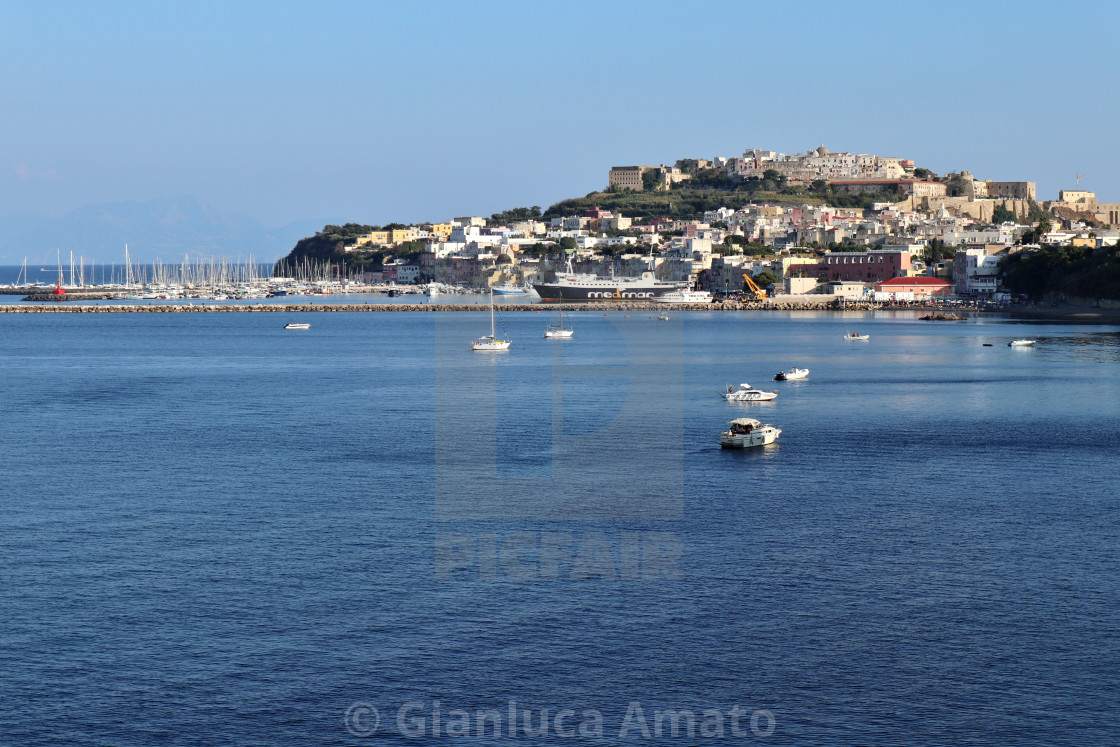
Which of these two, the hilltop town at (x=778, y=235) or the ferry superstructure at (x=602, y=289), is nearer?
the hilltop town at (x=778, y=235)

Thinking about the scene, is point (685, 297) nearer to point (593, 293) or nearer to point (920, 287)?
point (593, 293)

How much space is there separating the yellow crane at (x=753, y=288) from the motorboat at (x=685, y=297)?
356 centimetres

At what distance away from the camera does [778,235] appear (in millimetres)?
119875

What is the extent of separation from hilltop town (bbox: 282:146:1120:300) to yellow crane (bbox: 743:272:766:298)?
0.84 m

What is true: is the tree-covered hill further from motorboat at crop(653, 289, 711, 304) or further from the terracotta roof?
motorboat at crop(653, 289, 711, 304)

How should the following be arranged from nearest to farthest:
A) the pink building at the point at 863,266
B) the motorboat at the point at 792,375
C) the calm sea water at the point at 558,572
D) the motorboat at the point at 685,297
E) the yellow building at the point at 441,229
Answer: the calm sea water at the point at 558,572
the motorboat at the point at 792,375
the pink building at the point at 863,266
the motorboat at the point at 685,297
the yellow building at the point at 441,229

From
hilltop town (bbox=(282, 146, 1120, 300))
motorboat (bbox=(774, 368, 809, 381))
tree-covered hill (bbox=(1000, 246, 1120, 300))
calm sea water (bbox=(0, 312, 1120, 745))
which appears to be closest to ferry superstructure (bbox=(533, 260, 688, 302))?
hilltop town (bbox=(282, 146, 1120, 300))

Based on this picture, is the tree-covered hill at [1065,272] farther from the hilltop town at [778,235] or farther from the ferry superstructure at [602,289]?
the ferry superstructure at [602,289]

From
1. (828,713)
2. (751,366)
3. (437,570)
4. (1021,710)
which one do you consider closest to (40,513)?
(437,570)

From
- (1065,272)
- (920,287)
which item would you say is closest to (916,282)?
(920,287)

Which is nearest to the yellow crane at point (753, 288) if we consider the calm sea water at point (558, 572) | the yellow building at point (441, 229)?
the calm sea water at point (558, 572)

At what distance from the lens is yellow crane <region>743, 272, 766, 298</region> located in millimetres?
98062

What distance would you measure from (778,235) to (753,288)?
2168cm

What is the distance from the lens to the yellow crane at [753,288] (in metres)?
98.1
